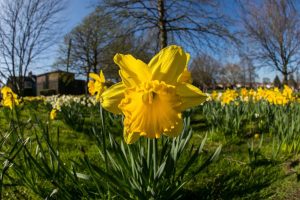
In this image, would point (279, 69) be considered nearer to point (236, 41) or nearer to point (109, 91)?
point (236, 41)

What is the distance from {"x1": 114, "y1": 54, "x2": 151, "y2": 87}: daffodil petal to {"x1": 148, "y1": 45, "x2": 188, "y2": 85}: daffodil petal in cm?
3

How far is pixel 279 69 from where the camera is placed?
2295 cm

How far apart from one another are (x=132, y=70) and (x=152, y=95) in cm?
15

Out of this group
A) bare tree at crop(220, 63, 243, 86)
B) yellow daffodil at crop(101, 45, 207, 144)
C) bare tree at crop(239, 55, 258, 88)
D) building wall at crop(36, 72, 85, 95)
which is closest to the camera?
yellow daffodil at crop(101, 45, 207, 144)

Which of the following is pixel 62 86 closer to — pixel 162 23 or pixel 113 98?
pixel 162 23

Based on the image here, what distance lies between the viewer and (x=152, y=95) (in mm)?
1388

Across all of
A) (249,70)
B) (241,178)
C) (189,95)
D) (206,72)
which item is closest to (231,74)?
(206,72)

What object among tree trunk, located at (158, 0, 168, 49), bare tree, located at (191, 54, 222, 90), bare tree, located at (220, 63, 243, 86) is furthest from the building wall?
tree trunk, located at (158, 0, 168, 49)

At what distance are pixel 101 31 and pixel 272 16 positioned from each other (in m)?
11.7

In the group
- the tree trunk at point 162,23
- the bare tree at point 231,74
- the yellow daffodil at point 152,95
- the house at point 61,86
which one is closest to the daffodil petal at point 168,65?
the yellow daffodil at point 152,95

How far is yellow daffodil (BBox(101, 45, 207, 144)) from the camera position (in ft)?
4.52

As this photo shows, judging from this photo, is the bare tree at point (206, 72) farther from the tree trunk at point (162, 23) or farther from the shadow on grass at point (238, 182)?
the shadow on grass at point (238, 182)

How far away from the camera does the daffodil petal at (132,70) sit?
4.72 feet

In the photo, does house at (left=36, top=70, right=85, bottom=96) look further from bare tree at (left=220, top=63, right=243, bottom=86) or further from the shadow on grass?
the shadow on grass
